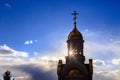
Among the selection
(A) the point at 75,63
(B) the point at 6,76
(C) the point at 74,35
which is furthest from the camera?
(B) the point at 6,76

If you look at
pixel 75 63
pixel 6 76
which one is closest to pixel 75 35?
pixel 75 63

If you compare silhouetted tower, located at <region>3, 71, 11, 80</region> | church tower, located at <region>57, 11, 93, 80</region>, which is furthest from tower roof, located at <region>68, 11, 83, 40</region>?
silhouetted tower, located at <region>3, 71, 11, 80</region>

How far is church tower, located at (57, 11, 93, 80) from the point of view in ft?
162

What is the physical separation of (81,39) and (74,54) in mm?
2613

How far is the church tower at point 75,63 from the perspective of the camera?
4925 cm

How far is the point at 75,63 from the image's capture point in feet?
163

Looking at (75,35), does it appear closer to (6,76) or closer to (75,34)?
(75,34)

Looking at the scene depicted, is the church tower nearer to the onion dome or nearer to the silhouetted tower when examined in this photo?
the onion dome

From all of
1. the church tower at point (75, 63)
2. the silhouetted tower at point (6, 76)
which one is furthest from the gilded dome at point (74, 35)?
the silhouetted tower at point (6, 76)

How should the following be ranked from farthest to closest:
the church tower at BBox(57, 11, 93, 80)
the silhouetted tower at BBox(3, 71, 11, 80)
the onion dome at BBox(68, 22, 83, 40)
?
the silhouetted tower at BBox(3, 71, 11, 80), the onion dome at BBox(68, 22, 83, 40), the church tower at BBox(57, 11, 93, 80)

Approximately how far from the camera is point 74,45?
2037 inches

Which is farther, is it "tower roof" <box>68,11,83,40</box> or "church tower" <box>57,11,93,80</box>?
"tower roof" <box>68,11,83,40</box>

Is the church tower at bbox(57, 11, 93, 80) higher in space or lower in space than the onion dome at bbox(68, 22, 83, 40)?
lower

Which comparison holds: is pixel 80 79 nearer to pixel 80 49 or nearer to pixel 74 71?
pixel 74 71
